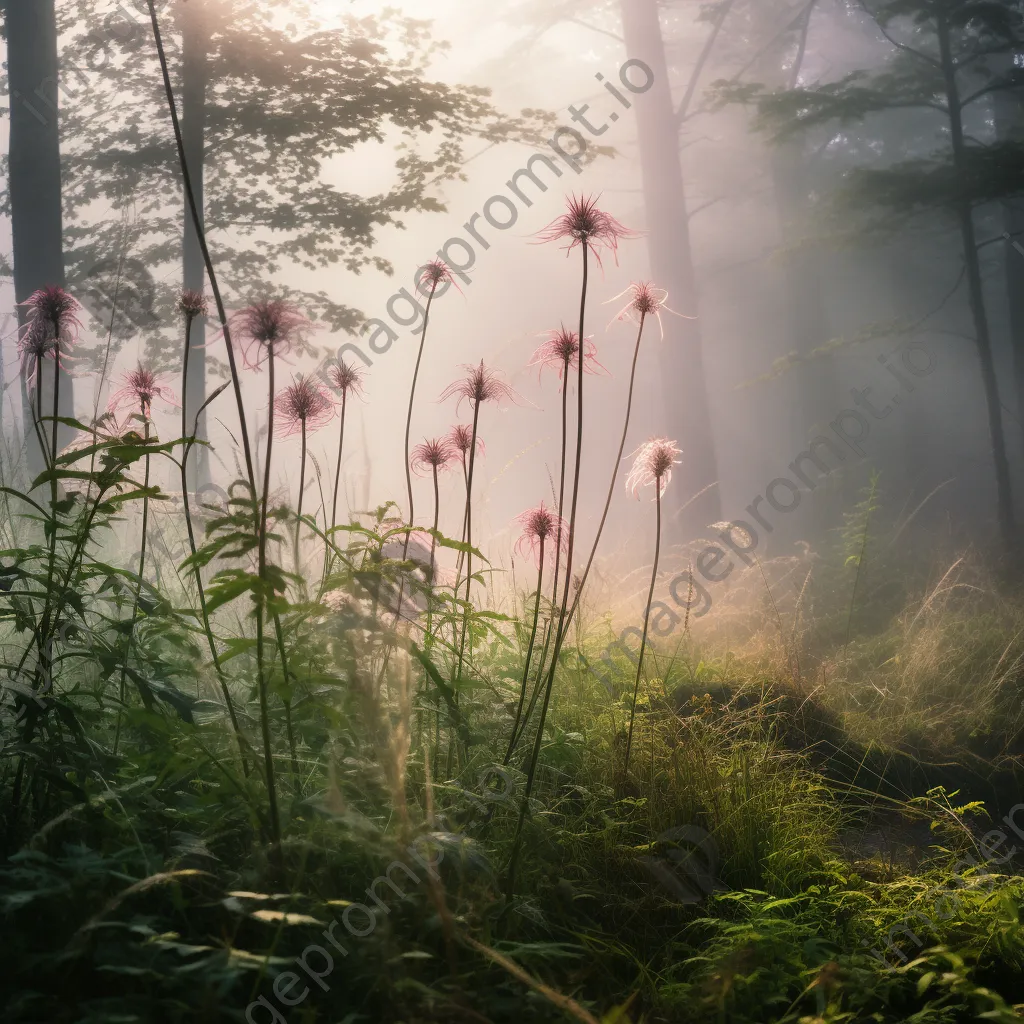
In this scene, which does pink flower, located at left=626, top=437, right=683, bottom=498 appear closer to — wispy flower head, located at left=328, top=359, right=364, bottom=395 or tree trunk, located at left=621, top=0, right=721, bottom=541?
wispy flower head, located at left=328, top=359, right=364, bottom=395

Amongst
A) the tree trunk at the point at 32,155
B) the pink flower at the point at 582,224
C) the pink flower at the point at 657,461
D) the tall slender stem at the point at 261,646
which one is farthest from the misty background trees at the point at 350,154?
the tall slender stem at the point at 261,646

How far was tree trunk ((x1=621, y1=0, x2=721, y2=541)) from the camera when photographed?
11906mm

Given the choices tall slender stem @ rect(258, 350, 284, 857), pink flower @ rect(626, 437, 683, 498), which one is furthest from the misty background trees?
tall slender stem @ rect(258, 350, 284, 857)

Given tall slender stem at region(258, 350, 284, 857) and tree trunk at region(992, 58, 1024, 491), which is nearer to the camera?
tall slender stem at region(258, 350, 284, 857)

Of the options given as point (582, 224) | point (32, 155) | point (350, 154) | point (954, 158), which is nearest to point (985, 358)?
point (954, 158)

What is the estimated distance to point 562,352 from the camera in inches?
86.5

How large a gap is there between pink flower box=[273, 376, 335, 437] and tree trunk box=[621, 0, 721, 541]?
983 centimetres

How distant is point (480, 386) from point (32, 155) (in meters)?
8.21

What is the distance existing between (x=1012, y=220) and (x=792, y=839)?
17600mm

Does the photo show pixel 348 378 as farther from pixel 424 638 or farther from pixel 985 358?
pixel 985 358

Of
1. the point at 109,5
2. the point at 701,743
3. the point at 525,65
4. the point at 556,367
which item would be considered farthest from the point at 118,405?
the point at 525,65

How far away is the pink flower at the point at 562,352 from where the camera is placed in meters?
2.17

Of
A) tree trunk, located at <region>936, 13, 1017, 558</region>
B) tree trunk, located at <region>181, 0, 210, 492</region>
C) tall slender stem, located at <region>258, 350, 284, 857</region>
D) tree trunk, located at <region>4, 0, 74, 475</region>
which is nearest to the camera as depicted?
tall slender stem, located at <region>258, 350, 284, 857</region>

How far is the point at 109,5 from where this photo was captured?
9.10 metres
